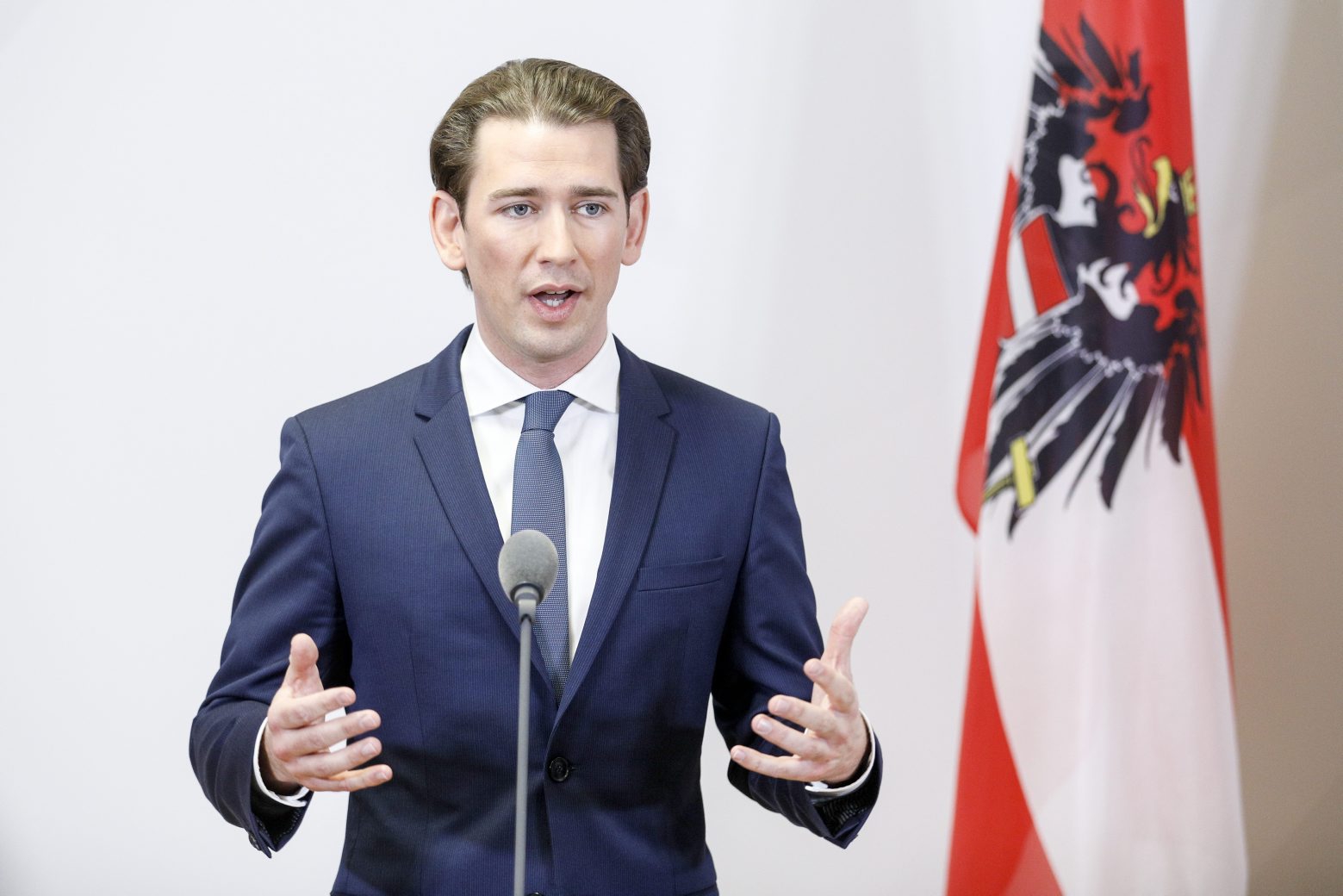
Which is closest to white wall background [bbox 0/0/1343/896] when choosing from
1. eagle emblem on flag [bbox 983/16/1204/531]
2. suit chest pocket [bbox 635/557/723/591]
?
eagle emblem on flag [bbox 983/16/1204/531]

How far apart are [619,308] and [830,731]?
1620 mm

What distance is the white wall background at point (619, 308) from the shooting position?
111 inches

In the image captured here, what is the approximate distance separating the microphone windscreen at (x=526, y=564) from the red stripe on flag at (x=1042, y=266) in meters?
1.77

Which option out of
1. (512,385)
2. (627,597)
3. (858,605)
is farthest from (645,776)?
(512,385)

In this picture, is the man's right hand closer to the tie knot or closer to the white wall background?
the tie knot

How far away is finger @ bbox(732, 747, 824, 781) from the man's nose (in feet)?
2.27

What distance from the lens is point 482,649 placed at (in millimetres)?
1721

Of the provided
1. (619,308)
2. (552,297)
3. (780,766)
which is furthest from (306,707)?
(619,308)

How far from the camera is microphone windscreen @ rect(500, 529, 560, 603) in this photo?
4.07ft

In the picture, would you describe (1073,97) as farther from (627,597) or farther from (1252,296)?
(627,597)

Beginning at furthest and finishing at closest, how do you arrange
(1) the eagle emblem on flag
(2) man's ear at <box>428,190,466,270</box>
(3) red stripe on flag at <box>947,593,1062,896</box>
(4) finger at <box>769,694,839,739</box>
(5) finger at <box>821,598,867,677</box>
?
1. (3) red stripe on flag at <box>947,593,1062,896</box>
2. (1) the eagle emblem on flag
3. (2) man's ear at <box>428,190,466,270</box>
4. (5) finger at <box>821,598,867,677</box>
5. (4) finger at <box>769,694,839,739</box>

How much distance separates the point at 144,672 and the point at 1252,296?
293 cm

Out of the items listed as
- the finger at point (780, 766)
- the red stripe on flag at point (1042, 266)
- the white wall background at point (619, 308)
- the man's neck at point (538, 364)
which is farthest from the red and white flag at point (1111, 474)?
the finger at point (780, 766)

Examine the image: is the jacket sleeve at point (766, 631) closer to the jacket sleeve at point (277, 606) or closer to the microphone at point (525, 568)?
the jacket sleeve at point (277, 606)
